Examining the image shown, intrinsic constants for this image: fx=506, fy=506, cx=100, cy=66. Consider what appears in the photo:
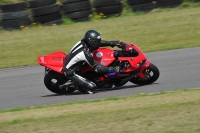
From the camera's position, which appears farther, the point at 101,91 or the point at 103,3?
the point at 103,3

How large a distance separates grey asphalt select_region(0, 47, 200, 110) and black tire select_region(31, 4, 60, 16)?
4.74 meters

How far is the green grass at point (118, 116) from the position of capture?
6.64m

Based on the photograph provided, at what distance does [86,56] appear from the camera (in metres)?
9.88

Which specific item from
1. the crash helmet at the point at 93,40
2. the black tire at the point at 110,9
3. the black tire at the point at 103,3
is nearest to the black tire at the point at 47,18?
the black tire at the point at 103,3

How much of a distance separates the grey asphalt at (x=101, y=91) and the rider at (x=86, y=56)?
19.5 inches

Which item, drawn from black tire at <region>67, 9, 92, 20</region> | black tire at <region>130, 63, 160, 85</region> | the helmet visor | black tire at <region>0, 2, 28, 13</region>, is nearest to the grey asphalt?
black tire at <region>130, 63, 160, 85</region>

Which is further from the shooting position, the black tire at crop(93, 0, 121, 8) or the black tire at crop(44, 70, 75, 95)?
the black tire at crop(93, 0, 121, 8)

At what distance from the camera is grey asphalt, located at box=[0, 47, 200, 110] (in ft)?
32.7

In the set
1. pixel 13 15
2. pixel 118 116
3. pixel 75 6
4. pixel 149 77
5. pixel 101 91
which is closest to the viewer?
pixel 118 116

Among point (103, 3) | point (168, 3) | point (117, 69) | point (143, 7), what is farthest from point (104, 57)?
point (168, 3)

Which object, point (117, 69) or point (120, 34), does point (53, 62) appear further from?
point (120, 34)

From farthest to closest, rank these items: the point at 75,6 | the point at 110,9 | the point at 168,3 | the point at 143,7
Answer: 1. the point at 168,3
2. the point at 143,7
3. the point at 110,9
4. the point at 75,6

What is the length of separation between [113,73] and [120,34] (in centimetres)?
733

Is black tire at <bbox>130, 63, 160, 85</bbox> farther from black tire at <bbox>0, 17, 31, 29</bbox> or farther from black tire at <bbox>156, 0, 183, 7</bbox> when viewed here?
black tire at <bbox>156, 0, 183, 7</bbox>
